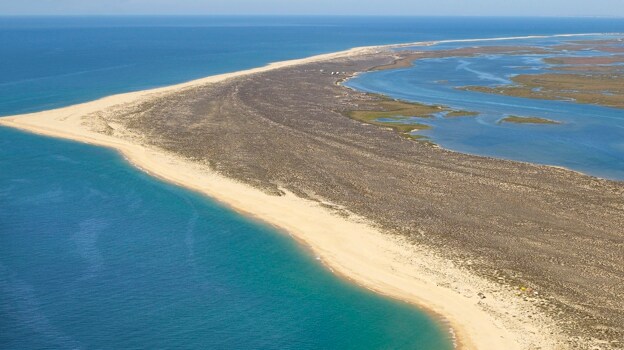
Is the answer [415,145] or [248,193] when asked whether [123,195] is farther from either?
[415,145]

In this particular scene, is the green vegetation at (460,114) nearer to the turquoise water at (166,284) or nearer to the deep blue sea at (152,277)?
the deep blue sea at (152,277)

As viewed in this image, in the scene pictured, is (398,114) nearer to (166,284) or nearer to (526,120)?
(526,120)

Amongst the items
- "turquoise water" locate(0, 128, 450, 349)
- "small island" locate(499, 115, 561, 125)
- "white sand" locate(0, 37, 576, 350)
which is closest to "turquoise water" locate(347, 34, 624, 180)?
"small island" locate(499, 115, 561, 125)

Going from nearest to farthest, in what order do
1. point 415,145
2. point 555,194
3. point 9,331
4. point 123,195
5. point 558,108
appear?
point 9,331 < point 555,194 < point 123,195 < point 415,145 < point 558,108

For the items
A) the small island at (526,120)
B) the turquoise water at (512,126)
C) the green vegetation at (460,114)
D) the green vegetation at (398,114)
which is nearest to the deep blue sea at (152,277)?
the green vegetation at (398,114)

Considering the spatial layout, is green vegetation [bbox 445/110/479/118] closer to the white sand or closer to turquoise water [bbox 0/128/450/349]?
the white sand

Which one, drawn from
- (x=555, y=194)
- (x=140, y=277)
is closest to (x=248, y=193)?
(x=140, y=277)
